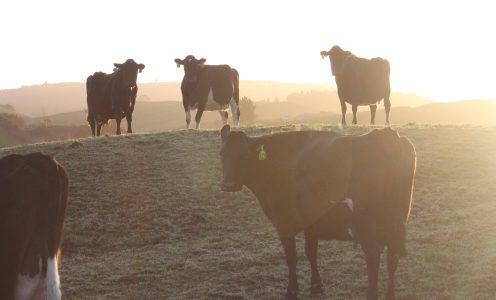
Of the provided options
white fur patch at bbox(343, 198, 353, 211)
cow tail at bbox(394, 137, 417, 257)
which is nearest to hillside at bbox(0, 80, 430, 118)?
cow tail at bbox(394, 137, 417, 257)

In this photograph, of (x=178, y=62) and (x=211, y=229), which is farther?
(x=178, y=62)

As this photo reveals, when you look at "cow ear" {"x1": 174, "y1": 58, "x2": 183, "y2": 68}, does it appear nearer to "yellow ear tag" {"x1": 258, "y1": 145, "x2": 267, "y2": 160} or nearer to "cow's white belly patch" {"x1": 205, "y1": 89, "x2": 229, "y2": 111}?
"cow's white belly patch" {"x1": 205, "y1": 89, "x2": 229, "y2": 111}

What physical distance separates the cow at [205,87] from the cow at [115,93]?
1.98 metres

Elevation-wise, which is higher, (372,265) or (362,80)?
(362,80)

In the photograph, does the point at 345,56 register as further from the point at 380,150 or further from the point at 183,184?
the point at 380,150

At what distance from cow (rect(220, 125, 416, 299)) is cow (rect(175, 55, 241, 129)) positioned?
1550 cm

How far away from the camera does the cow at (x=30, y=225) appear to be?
5.86m

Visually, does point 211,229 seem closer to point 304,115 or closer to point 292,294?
point 292,294

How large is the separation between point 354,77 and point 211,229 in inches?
514

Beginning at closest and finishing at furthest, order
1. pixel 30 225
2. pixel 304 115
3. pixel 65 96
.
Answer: pixel 30 225 → pixel 304 115 → pixel 65 96

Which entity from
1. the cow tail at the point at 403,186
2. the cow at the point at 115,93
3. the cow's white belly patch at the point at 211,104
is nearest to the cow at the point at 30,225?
the cow tail at the point at 403,186

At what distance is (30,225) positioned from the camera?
6.12m

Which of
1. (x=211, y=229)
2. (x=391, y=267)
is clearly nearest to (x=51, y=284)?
(x=391, y=267)

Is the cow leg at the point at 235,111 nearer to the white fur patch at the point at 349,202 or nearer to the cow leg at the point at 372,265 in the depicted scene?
the white fur patch at the point at 349,202
